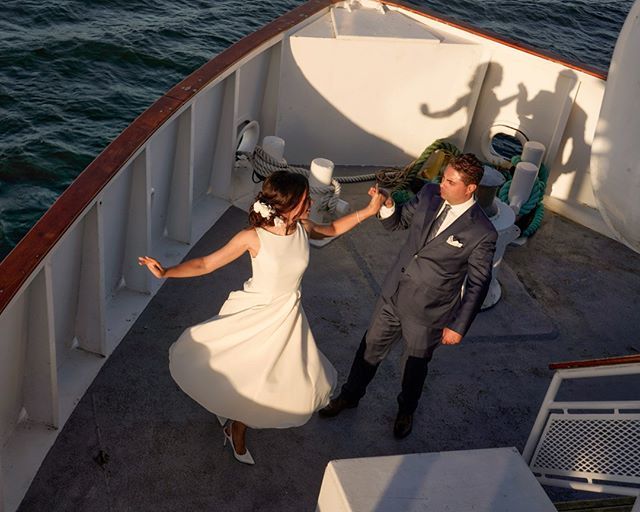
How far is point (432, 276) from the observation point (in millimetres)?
3840

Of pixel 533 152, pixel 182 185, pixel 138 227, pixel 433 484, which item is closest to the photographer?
pixel 433 484

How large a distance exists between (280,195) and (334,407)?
4.53 feet

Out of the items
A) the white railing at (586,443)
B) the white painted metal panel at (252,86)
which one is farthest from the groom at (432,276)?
the white painted metal panel at (252,86)

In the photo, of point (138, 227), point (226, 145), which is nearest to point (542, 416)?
point (138, 227)

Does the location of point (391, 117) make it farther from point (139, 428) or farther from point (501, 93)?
point (139, 428)

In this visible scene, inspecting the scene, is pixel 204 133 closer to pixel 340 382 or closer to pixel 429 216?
pixel 340 382

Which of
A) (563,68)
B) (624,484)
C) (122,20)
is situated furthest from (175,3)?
(624,484)

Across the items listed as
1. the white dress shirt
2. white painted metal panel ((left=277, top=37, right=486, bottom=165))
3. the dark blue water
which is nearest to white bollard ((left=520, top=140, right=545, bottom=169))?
white painted metal panel ((left=277, top=37, right=486, bottom=165))

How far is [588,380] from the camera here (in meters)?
4.98

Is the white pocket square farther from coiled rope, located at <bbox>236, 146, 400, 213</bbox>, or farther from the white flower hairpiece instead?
coiled rope, located at <bbox>236, 146, 400, 213</bbox>

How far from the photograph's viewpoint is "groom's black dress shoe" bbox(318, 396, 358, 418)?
4.32 m

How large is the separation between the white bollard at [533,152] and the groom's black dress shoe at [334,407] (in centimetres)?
287

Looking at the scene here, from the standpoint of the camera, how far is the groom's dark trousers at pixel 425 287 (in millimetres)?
3750

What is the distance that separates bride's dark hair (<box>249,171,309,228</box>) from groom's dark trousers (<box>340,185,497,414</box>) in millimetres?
697
